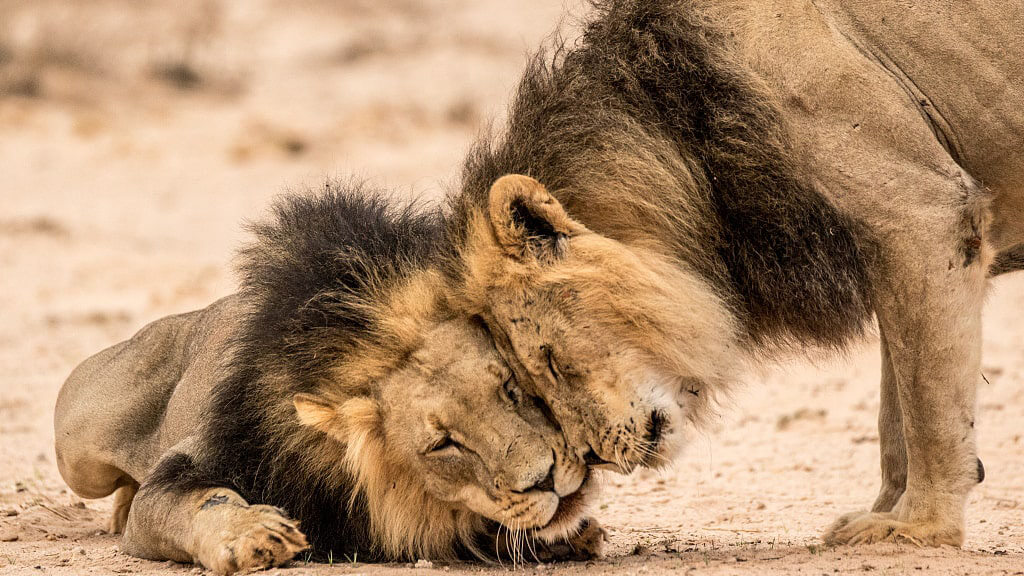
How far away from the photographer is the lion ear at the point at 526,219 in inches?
134

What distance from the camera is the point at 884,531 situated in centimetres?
390

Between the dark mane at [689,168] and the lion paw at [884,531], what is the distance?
584 mm

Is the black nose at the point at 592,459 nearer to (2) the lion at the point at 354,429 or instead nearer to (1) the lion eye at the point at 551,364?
(2) the lion at the point at 354,429

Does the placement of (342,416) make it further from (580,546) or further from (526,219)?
(580,546)

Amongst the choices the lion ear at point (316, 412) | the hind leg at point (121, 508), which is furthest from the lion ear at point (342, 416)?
the hind leg at point (121, 508)

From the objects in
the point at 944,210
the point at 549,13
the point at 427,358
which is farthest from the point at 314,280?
the point at 549,13

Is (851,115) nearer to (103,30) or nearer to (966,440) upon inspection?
(966,440)

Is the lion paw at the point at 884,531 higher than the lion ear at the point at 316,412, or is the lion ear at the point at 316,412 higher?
the lion ear at the point at 316,412

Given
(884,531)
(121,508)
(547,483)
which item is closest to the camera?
(547,483)

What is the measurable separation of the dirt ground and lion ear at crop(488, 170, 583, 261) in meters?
0.46

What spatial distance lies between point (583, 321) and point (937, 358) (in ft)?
3.39

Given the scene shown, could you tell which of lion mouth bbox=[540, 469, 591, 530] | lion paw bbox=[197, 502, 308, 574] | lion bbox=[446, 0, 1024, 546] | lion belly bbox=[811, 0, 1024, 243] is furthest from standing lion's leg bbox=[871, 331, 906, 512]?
lion paw bbox=[197, 502, 308, 574]

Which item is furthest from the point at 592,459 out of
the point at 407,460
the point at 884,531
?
the point at 884,531

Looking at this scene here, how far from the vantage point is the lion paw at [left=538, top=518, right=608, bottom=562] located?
3994 mm
